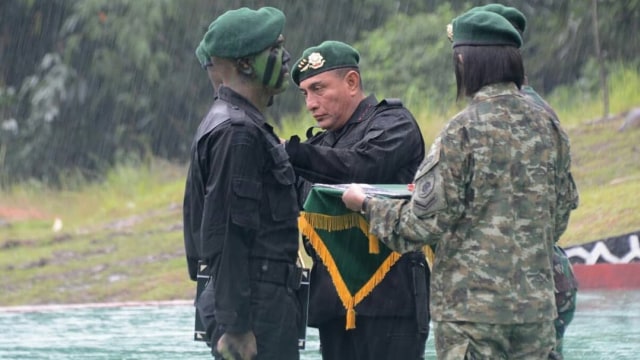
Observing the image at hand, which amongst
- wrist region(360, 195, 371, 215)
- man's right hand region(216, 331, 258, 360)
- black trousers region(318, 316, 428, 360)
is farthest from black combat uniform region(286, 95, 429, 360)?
man's right hand region(216, 331, 258, 360)

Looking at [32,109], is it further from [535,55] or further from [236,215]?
[236,215]

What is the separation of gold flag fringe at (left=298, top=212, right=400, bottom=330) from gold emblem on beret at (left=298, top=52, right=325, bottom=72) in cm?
65

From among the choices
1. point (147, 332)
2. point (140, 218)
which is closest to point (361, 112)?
point (147, 332)

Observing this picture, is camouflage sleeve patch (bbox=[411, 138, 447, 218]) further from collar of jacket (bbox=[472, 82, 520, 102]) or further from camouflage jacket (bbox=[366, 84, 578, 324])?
collar of jacket (bbox=[472, 82, 520, 102])

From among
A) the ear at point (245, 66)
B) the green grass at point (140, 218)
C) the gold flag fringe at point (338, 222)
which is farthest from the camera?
the green grass at point (140, 218)

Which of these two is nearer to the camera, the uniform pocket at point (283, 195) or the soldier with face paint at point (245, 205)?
the soldier with face paint at point (245, 205)

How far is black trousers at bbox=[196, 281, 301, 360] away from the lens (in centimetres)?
436

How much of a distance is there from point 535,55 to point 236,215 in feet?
60.6

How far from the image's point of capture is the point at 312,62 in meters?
5.24

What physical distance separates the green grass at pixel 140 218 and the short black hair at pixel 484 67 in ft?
27.5

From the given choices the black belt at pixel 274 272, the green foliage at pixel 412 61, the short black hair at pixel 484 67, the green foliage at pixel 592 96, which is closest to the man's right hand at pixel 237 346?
the black belt at pixel 274 272

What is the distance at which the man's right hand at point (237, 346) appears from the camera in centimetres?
425

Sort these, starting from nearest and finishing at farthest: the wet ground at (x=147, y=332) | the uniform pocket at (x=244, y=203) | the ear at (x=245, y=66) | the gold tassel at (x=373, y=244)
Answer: the uniform pocket at (x=244, y=203) → the ear at (x=245, y=66) → the gold tassel at (x=373, y=244) → the wet ground at (x=147, y=332)

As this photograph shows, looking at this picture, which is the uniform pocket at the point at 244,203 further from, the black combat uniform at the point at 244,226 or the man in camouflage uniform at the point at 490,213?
the man in camouflage uniform at the point at 490,213
